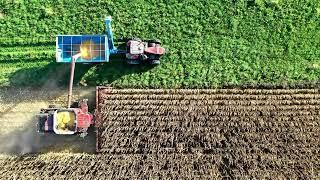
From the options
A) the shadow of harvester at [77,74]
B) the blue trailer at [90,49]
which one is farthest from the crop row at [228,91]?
the blue trailer at [90,49]

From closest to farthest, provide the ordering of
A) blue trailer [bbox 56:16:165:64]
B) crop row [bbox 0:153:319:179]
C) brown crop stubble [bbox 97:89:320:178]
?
1. crop row [bbox 0:153:319:179]
2. brown crop stubble [bbox 97:89:320:178]
3. blue trailer [bbox 56:16:165:64]

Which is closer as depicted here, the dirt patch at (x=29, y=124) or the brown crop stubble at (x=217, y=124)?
the brown crop stubble at (x=217, y=124)

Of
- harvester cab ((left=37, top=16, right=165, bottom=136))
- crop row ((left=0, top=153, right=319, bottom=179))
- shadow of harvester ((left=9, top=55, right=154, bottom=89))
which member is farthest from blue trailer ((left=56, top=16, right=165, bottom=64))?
crop row ((left=0, top=153, right=319, bottom=179))

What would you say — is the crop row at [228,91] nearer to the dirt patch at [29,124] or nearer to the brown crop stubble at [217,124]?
the brown crop stubble at [217,124]

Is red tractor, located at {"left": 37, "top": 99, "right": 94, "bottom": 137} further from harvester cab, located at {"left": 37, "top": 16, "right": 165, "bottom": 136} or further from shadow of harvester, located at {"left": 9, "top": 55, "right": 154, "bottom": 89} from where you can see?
shadow of harvester, located at {"left": 9, "top": 55, "right": 154, "bottom": 89}

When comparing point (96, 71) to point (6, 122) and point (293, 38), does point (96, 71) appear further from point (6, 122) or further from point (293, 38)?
point (293, 38)

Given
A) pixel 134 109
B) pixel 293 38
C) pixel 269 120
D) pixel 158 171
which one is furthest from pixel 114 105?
pixel 293 38

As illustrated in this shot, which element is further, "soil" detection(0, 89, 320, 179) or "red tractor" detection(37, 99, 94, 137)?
"red tractor" detection(37, 99, 94, 137)

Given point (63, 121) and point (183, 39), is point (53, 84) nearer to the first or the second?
point (63, 121)
